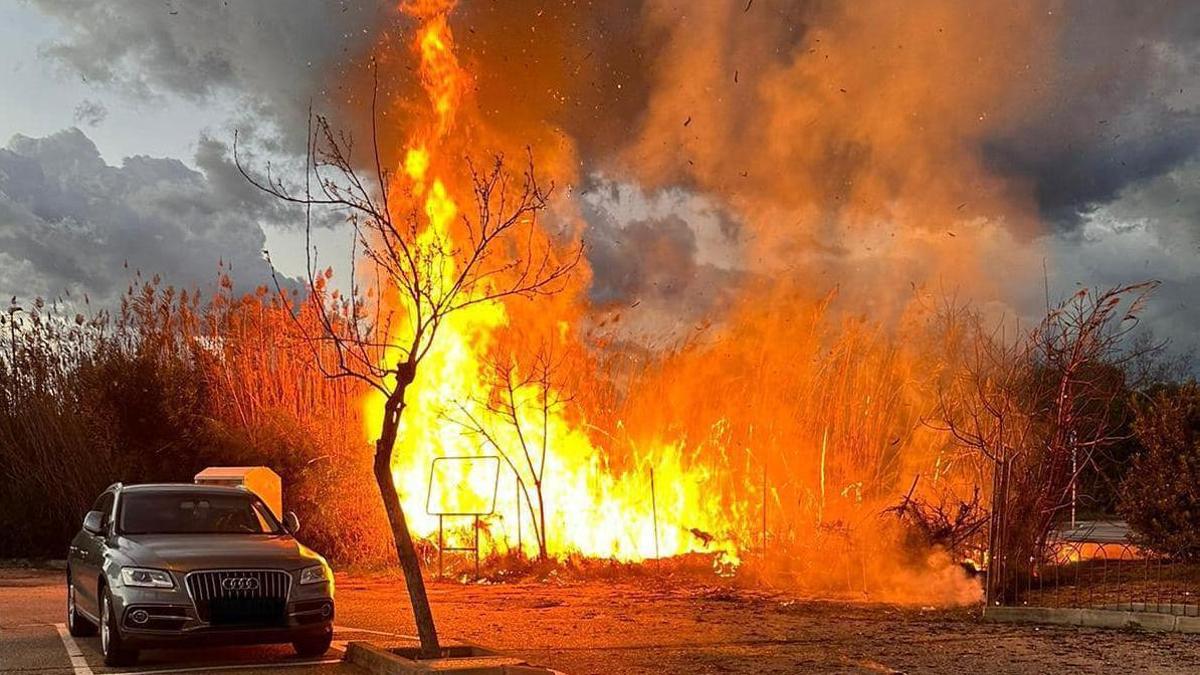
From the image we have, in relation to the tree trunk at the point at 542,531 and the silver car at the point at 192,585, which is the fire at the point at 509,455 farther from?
the silver car at the point at 192,585

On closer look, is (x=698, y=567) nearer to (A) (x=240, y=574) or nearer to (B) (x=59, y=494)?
(A) (x=240, y=574)

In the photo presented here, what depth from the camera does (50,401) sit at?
23.8m

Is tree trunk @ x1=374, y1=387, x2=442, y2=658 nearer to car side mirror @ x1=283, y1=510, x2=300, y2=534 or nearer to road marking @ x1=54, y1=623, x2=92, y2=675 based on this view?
car side mirror @ x1=283, y1=510, x2=300, y2=534

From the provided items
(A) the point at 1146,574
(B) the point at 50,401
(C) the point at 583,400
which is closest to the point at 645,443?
(C) the point at 583,400

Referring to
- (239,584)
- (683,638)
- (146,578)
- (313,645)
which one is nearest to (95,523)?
(146,578)

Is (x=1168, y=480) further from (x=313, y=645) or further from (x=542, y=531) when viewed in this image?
(x=313, y=645)

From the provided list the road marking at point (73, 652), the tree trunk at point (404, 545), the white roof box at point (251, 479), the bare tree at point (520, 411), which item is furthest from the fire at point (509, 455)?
the tree trunk at point (404, 545)

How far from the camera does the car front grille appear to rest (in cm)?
990

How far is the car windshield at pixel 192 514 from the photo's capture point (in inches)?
444

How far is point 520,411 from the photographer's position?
20.0 m

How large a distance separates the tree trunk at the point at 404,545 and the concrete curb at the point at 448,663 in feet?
0.63

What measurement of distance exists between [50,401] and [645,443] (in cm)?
1263

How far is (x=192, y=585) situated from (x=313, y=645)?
1263 mm

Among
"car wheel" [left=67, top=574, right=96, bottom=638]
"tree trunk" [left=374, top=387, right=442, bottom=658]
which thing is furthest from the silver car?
"tree trunk" [left=374, top=387, right=442, bottom=658]
